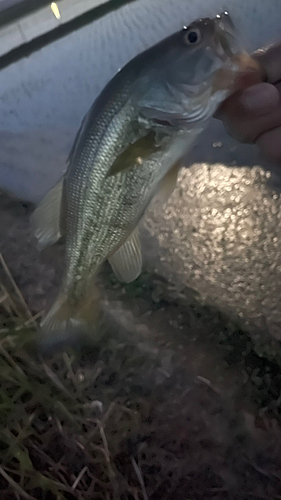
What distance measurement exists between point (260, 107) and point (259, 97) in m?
0.01

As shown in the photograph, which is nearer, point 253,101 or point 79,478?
point 253,101

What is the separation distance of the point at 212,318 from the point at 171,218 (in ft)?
0.71

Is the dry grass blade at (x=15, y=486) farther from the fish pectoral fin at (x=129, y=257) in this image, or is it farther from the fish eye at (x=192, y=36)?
the fish eye at (x=192, y=36)

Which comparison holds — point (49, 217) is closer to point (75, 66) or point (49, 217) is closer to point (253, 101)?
point (253, 101)

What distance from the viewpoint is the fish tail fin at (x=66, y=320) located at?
1.42 feet

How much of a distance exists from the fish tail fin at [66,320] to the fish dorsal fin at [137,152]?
0.18 meters

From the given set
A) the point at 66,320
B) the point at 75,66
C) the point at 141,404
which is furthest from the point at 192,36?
the point at 141,404

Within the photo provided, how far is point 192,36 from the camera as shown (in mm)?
299

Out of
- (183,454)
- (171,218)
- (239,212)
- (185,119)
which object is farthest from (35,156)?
(183,454)

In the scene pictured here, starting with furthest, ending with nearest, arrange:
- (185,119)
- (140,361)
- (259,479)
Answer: (140,361) < (259,479) < (185,119)

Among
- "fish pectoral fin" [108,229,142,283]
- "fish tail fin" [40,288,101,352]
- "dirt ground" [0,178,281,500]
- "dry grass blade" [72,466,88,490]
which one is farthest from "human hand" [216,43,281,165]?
"dry grass blade" [72,466,88,490]

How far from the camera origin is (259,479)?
0.60 m

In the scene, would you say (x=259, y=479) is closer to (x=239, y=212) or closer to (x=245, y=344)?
(x=245, y=344)

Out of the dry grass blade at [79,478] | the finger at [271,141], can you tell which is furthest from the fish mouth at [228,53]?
the dry grass blade at [79,478]
